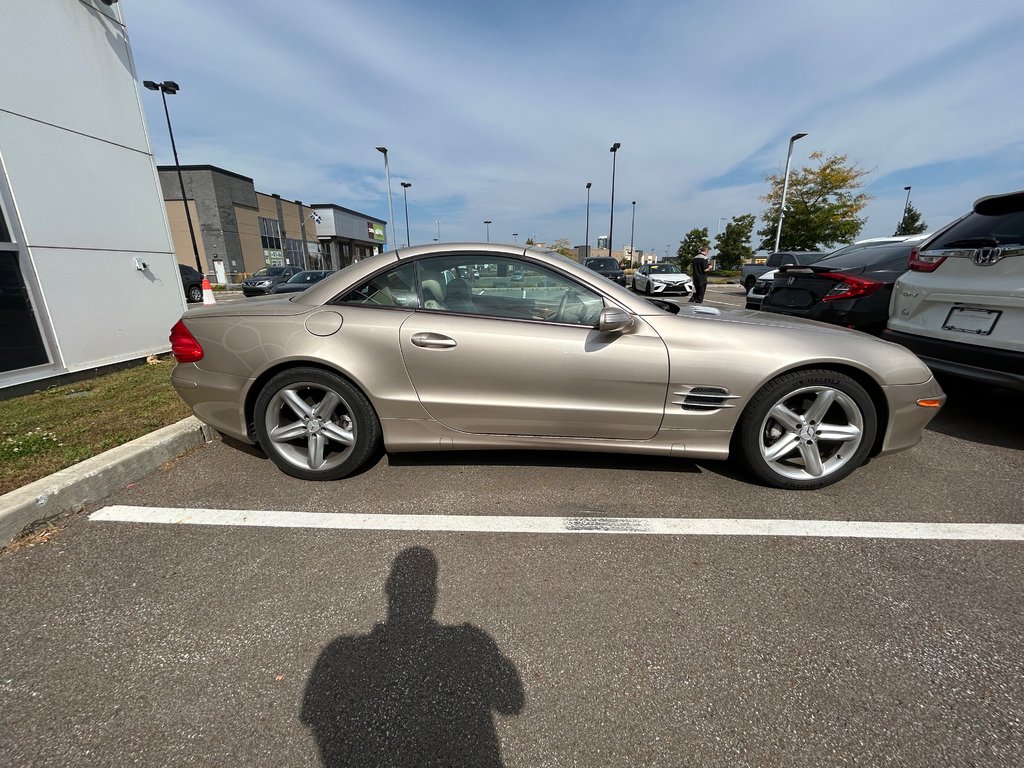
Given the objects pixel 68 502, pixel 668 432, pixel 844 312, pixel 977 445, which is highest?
pixel 844 312

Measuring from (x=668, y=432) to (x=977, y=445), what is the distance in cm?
268

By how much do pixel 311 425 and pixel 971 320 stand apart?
4.60m

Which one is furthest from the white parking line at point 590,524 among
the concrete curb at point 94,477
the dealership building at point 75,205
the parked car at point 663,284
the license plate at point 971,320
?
the parked car at point 663,284

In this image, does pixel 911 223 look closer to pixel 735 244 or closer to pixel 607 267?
pixel 735 244

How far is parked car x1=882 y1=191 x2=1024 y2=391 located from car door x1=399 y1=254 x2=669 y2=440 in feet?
8.02

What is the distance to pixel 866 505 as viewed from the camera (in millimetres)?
2588

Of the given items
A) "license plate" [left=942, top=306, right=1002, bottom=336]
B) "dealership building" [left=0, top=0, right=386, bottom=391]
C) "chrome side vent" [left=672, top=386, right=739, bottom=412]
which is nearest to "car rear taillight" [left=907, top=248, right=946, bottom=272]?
"license plate" [left=942, top=306, right=1002, bottom=336]

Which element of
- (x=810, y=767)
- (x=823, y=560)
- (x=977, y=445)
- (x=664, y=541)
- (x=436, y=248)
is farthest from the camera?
(x=977, y=445)

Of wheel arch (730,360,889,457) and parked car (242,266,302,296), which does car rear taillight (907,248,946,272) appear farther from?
parked car (242,266,302,296)

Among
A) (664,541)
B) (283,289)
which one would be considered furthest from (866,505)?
(283,289)

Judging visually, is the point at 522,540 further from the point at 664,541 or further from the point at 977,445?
the point at 977,445

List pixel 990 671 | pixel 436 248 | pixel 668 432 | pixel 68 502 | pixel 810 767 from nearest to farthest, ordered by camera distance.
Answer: pixel 810 767, pixel 990 671, pixel 68 502, pixel 668 432, pixel 436 248

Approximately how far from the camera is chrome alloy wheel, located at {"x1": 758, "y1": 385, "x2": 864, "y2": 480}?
263 centimetres

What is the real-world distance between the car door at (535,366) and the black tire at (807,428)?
0.60 meters
